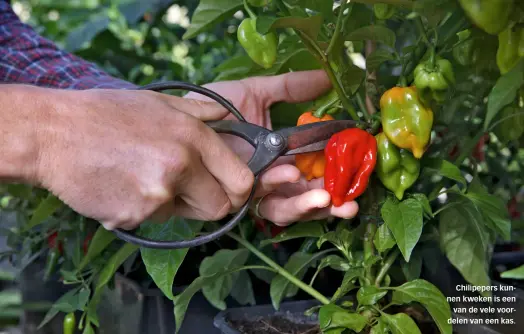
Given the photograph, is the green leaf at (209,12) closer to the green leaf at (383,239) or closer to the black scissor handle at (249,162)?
the black scissor handle at (249,162)

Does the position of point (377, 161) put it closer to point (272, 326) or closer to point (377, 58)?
point (377, 58)

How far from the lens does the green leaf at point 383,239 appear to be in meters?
0.80

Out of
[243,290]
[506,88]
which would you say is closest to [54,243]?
[243,290]

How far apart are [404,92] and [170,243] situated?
315mm

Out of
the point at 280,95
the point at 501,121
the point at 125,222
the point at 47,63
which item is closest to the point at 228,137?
the point at 280,95

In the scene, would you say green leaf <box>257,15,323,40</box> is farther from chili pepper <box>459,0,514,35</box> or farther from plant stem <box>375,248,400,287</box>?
plant stem <box>375,248,400,287</box>

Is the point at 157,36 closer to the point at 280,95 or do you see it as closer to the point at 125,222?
the point at 280,95

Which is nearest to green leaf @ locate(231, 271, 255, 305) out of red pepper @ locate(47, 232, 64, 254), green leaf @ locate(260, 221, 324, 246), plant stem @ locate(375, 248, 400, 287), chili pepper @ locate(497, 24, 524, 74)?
green leaf @ locate(260, 221, 324, 246)

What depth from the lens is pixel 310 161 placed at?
885 millimetres

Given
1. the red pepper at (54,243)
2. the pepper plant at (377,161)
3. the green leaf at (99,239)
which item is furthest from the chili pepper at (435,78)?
the red pepper at (54,243)

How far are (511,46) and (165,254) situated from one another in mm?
473

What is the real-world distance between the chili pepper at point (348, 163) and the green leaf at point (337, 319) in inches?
5.0

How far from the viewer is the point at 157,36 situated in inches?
78.2

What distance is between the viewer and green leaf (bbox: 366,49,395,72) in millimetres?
790
